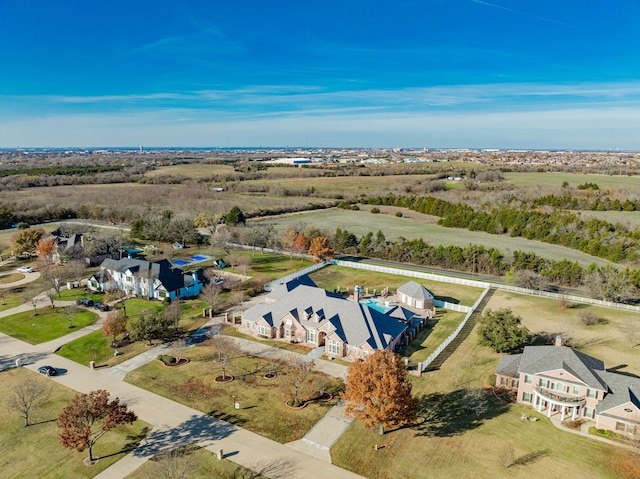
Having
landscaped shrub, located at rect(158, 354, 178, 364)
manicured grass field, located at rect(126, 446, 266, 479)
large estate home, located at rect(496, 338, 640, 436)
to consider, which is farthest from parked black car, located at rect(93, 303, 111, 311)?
large estate home, located at rect(496, 338, 640, 436)

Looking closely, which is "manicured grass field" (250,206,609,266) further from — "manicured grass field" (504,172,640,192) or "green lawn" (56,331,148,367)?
"manicured grass field" (504,172,640,192)

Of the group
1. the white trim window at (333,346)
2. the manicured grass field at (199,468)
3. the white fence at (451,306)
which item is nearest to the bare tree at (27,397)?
the manicured grass field at (199,468)

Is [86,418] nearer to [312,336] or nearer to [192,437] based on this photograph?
[192,437]

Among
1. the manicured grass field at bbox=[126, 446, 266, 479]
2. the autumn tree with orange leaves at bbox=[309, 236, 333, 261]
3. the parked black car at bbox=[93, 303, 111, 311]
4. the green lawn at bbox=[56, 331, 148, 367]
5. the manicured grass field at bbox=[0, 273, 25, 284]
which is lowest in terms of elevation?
the manicured grass field at bbox=[126, 446, 266, 479]

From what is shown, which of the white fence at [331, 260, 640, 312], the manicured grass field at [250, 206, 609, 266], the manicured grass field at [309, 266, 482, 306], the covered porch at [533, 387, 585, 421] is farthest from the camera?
the manicured grass field at [250, 206, 609, 266]

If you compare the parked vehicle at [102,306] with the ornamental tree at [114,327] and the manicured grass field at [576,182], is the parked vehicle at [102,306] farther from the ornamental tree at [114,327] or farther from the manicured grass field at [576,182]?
the manicured grass field at [576,182]

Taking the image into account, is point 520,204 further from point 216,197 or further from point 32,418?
point 32,418

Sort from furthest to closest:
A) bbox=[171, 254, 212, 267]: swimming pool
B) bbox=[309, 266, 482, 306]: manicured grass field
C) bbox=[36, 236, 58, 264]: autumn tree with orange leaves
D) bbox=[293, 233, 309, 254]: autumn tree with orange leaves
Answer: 1. bbox=[293, 233, 309, 254]: autumn tree with orange leaves
2. bbox=[171, 254, 212, 267]: swimming pool
3. bbox=[36, 236, 58, 264]: autumn tree with orange leaves
4. bbox=[309, 266, 482, 306]: manicured grass field
